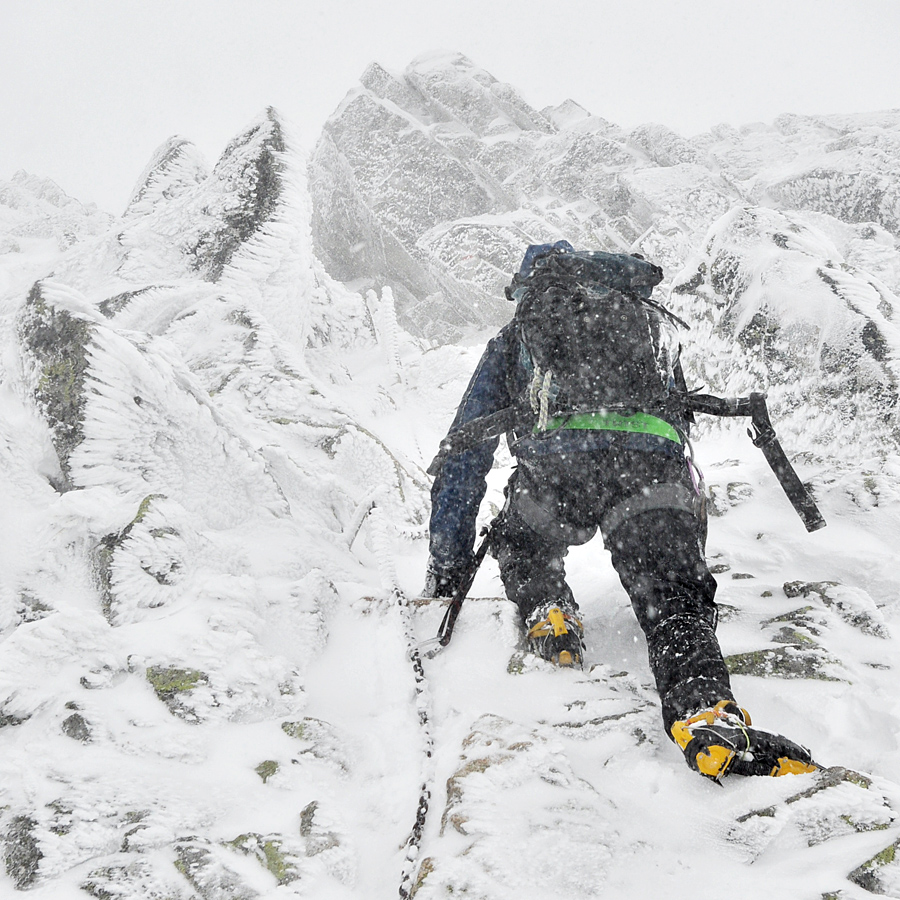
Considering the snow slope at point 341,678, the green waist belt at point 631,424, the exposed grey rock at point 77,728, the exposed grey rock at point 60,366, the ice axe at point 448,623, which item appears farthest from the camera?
the exposed grey rock at point 60,366

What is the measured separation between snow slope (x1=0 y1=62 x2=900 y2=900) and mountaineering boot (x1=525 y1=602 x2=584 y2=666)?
3.5 inches

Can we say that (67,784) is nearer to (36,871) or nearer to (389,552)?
(36,871)

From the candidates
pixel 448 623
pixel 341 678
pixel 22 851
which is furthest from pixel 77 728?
pixel 448 623

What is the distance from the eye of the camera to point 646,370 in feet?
8.09

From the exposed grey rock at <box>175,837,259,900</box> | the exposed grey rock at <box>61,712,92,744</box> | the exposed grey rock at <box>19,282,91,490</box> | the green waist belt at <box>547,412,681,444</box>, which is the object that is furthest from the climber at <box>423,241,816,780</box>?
the exposed grey rock at <box>19,282,91,490</box>

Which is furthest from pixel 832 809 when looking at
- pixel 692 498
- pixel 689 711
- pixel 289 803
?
pixel 289 803

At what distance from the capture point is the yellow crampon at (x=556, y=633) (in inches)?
94.7

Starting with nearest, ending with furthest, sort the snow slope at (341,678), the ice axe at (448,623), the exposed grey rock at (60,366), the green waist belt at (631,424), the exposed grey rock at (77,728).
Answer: the snow slope at (341,678), the exposed grey rock at (77,728), the green waist belt at (631,424), the ice axe at (448,623), the exposed grey rock at (60,366)

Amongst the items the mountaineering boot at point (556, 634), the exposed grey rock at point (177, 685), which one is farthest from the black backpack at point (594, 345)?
the exposed grey rock at point (177, 685)

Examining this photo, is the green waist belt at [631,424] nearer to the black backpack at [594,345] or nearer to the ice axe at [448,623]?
the black backpack at [594,345]

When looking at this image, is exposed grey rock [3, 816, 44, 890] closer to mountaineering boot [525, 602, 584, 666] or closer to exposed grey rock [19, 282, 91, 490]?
mountaineering boot [525, 602, 584, 666]

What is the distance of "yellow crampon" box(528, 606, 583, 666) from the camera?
7.89ft

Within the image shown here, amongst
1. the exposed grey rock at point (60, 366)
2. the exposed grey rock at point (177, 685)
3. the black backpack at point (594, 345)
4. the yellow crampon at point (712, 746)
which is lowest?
the exposed grey rock at point (177, 685)

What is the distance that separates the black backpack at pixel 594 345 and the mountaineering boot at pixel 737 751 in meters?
1.19
